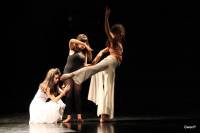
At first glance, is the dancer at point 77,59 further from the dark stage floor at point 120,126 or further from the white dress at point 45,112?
the dark stage floor at point 120,126

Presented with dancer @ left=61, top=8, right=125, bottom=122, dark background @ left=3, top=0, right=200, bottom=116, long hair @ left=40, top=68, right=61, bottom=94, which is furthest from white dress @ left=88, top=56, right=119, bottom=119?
dark background @ left=3, top=0, right=200, bottom=116

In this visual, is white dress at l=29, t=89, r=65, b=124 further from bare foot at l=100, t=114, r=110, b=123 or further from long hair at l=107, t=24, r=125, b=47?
long hair at l=107, t=24, r=125, b=47

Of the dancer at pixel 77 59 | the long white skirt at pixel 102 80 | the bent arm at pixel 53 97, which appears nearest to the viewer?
the long white skirt at pixel 102 80

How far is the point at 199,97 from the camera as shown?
9.79 metres

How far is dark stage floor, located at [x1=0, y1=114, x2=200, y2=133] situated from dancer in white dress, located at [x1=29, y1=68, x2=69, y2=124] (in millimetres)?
210

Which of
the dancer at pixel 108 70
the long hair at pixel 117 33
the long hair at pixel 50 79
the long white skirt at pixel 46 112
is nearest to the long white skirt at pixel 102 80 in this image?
the dancer at pixel 108 70

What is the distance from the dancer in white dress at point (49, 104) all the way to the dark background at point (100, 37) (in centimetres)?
331

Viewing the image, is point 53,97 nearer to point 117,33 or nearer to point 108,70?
Result: point 108,70

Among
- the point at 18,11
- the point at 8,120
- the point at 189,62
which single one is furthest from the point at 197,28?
the point at 8,120

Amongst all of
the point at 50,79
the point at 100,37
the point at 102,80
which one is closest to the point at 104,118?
the point at 102,80

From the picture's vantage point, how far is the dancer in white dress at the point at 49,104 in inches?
292

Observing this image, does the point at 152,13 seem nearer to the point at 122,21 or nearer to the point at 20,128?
the point at 122,21

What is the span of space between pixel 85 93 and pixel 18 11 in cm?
226

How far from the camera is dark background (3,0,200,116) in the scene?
11.5m
